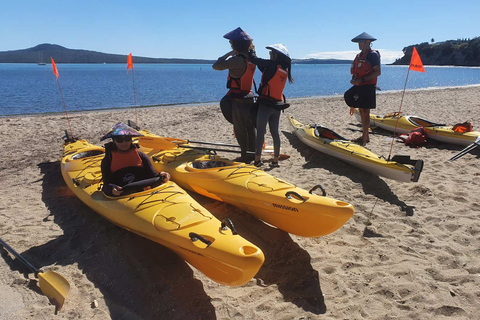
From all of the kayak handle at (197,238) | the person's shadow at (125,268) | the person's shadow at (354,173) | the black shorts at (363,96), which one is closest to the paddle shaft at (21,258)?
the person's shadow at (125,268)

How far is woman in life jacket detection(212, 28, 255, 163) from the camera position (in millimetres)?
4820

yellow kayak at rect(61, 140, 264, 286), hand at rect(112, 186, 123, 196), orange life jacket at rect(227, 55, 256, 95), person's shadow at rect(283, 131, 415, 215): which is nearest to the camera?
yellow kayak at rect(61, 140, 264, 286)

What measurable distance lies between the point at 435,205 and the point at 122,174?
3752 mm

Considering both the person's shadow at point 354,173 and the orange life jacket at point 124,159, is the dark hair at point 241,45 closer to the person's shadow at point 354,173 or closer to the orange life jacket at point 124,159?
the person's shadow at point 354,173

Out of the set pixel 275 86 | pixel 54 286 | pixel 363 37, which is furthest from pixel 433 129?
pixel 54 286

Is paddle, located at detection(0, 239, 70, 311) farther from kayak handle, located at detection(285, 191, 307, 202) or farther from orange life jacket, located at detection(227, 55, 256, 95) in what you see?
orange life jacket, located at detection(227, 55, 256, 95)

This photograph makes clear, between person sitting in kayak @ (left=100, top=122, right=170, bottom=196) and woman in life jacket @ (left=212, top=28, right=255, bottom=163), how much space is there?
183 cm

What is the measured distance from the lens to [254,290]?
2701 mm

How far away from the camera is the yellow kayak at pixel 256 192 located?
9.66 ft

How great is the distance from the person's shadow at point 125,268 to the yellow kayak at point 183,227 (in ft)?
0.88

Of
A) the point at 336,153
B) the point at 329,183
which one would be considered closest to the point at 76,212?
the point at 329,183

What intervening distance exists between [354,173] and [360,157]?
0.95ft

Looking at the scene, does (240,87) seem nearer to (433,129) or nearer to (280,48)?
(280,48)

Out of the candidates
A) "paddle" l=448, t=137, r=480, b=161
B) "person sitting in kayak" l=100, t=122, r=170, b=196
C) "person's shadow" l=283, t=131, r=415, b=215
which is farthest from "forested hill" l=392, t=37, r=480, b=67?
"person sitting in kayak" l=100, t=122, r=170, b=196
